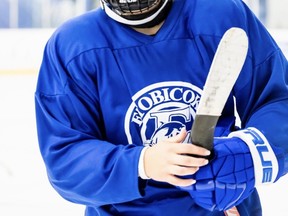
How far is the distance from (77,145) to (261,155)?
0.27 m

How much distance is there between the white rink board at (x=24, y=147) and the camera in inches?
73.2

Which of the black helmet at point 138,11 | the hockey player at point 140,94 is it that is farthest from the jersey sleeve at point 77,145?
the black helmet at point 138,11

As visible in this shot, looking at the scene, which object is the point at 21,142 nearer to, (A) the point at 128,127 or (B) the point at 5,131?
(B) the point at 5,131

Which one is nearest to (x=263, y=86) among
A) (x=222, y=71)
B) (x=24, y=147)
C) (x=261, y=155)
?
(x=261, y=155)

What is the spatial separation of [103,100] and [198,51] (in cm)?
17

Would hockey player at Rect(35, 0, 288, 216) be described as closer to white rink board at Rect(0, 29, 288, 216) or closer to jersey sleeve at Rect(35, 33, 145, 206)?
jersey sleeve at Rect(35, 33, 145, 206)

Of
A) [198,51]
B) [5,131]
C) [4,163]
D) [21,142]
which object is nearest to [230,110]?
[198,51]

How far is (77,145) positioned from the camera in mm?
904

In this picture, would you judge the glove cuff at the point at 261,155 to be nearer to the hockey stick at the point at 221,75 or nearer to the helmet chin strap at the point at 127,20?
the hockey stick at the point at 221,75

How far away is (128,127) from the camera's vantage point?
3.11ft

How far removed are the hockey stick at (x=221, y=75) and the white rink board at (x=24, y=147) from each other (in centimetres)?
107

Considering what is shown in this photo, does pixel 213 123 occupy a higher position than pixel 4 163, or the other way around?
pixel 213 123

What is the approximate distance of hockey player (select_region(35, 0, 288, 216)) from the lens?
89cm

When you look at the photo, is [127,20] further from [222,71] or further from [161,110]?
[222,71]
